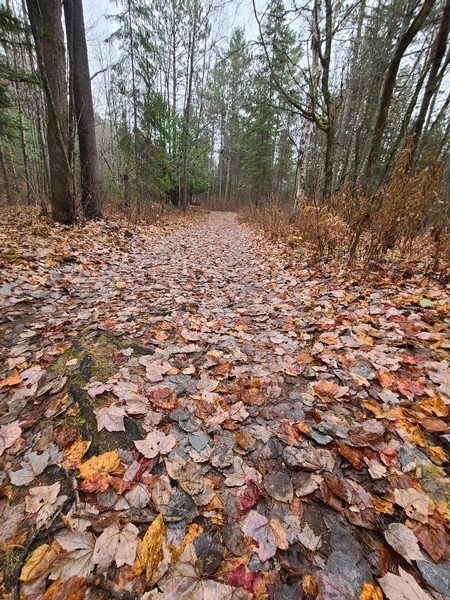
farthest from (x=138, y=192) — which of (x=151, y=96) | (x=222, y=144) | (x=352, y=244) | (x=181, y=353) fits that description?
(x=222, y=144)

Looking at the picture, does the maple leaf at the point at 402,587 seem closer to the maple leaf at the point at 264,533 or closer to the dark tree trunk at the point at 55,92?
the maple leaf at the point at 264,533

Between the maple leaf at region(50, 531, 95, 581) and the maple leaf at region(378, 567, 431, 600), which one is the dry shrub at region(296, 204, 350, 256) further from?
the maple leaf at region(50, 531, 95, 581)

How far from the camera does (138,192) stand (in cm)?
1062

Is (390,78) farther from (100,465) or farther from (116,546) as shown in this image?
(116,546)

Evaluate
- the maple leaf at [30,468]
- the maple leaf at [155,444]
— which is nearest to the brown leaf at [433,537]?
the maple leaf at [155,444]

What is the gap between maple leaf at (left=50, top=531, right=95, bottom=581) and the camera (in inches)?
32.6

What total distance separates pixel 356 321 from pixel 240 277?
7.26 feet

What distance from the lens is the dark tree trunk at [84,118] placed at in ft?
20.3

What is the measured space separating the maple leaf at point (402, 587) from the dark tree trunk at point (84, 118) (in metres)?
7.82

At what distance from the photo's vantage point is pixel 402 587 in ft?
2.72

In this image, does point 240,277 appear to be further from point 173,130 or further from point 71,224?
point 173,130

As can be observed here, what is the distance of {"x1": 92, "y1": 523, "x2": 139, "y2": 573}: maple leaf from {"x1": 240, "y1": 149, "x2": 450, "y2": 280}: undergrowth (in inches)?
136

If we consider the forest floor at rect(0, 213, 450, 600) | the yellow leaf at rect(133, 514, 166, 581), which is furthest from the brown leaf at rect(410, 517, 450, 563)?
the yellow leaf at rect(133, 514, 166, 581)

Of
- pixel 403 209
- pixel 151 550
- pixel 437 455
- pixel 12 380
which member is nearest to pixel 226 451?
pixel 151 550
